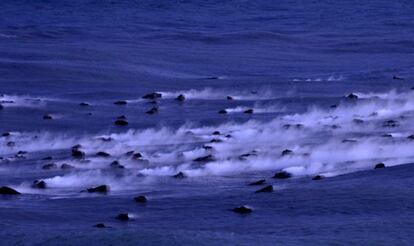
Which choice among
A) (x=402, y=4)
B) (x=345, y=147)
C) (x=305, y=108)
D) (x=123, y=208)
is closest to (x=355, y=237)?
(x=123, y=208)

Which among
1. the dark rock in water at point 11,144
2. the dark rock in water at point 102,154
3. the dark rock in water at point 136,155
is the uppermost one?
the dark rock in water at point 11,144

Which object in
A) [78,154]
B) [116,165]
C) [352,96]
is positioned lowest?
[116,165]

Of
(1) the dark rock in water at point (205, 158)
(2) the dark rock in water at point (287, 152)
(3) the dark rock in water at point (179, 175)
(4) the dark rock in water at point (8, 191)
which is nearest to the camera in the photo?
(4) the dark rock in water at point (8, 191)

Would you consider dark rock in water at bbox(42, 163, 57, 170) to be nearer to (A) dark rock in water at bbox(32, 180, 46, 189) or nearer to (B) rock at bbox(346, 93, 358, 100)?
(A) dark rock in water at bbox(32, 180, 46, 189)

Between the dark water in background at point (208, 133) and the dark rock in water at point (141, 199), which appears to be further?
the dark rock in water at point (141, 199)

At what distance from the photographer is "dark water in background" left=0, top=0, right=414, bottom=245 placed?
9.72 m

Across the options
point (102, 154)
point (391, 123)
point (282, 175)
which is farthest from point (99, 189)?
point (391, 123)

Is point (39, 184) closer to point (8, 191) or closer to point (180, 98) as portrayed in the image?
point (8, 191)

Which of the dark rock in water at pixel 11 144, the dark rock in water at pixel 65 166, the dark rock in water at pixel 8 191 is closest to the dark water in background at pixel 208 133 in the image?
the dark rock in water at pixel 11 144

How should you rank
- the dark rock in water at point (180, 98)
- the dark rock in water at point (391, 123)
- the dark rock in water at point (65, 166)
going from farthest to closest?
1. the dark rock in water at point (180, 98)
2. the dark rock in water at point (391, 123)
3. the dark rock in water at point (65, 166)

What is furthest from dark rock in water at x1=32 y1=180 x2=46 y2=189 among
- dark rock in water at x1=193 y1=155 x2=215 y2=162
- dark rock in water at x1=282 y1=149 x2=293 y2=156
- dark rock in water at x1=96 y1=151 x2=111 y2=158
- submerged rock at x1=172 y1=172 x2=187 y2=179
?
dark rock in water at x1=282 y1=149 x2=293 y2=156

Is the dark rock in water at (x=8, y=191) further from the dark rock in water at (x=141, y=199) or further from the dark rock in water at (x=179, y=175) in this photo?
the dark rock in water at (x=179, y=175)

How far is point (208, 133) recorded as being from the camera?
1648cm

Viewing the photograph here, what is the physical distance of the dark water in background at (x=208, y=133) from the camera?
972 centimetres
